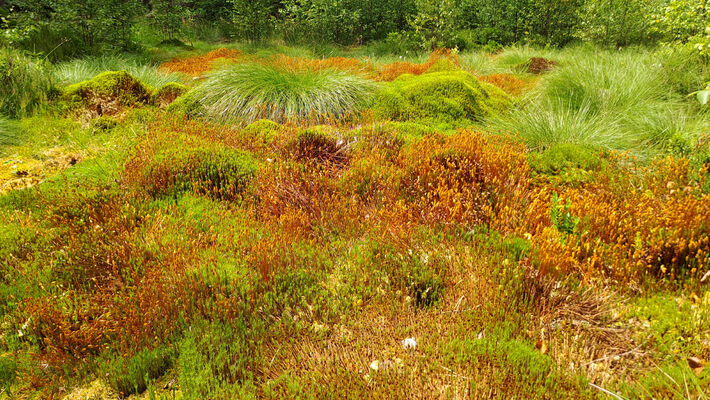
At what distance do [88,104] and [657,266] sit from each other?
8.73m

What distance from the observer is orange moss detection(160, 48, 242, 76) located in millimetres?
10500

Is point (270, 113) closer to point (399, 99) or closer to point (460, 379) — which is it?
point (399, 99)

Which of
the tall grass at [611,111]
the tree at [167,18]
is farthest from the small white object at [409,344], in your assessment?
the tree at [167,18]

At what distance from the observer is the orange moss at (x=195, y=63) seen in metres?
10.5

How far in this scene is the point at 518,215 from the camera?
3.76m

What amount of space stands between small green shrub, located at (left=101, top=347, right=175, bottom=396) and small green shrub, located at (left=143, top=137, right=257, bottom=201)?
1933 millimetres

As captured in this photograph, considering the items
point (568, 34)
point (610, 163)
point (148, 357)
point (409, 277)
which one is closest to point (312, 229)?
point (409, 277)

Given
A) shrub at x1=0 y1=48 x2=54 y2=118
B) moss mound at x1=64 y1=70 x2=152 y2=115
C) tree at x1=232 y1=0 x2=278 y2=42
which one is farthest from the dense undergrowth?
tree at x1=232 y1=0 x2=278 y2=42

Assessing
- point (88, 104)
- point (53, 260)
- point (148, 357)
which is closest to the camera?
point (148, 357)

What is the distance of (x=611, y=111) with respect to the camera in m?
6.58

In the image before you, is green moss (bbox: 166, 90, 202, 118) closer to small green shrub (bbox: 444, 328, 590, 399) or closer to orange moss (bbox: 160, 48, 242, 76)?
orange moss (bbox: 160, 48, 242, 76)

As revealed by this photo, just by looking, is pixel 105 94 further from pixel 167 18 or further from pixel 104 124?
pixel 167 18

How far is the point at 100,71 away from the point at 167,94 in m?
3.28

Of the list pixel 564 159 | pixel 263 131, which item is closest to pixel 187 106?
pixel 263 131
